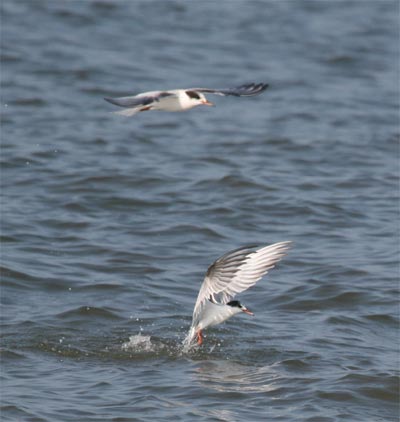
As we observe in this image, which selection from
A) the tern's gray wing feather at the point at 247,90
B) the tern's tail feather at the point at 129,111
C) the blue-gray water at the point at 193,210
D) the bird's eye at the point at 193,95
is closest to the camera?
the tern's tail feather at the point at 129,111

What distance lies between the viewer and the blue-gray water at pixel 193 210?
311 inches

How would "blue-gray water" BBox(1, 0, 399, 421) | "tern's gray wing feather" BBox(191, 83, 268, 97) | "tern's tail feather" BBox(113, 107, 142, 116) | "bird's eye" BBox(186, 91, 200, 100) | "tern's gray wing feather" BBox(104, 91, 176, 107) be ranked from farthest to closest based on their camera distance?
"bird's eye" BBox(186, 91, 200, 100) < "tern's gray wing feather" BBox(191, 83, 268, 97) < "blue-gray water" BBox(1, 0, 399, 421) < "tern's tail feather" BBox(113, 107, 142, 116) < "tern's gray wing feather" BBox(104, 91, 176, 107)

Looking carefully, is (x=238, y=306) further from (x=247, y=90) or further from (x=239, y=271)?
(x=247, y=90)

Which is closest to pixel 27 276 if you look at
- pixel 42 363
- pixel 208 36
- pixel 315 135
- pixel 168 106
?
pixel 42 363

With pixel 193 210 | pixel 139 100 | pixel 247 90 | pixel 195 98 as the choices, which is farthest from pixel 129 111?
pixel 193 210

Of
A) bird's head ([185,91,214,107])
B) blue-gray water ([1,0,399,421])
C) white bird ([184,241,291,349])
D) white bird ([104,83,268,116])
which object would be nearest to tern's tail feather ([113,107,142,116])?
white bird ([104,83,268,116])

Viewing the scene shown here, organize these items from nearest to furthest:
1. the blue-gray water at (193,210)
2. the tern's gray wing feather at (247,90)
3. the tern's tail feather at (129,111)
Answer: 1. the tern's tail feather at (129,111)
2. the blue-gray water at (193,210)
3. the tern's gray wing feather at (247,90)

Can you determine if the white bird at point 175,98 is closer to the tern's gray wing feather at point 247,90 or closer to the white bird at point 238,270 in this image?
the tern's gray wing feather at point 247,90

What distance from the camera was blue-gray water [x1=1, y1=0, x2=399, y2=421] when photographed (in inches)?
311

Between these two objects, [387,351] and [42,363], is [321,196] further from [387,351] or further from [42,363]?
[42,363]

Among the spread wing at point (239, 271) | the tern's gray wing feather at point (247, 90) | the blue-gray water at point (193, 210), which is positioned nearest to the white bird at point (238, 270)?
the spread wing at point (239, 271)

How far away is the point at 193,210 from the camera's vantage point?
12.6 meters

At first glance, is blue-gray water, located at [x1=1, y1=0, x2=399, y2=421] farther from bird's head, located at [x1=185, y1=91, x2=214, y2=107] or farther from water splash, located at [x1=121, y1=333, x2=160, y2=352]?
bird's head, located at [x1=185, y1=91, x2=214, y2=107]

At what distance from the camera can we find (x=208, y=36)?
68.9 ft
